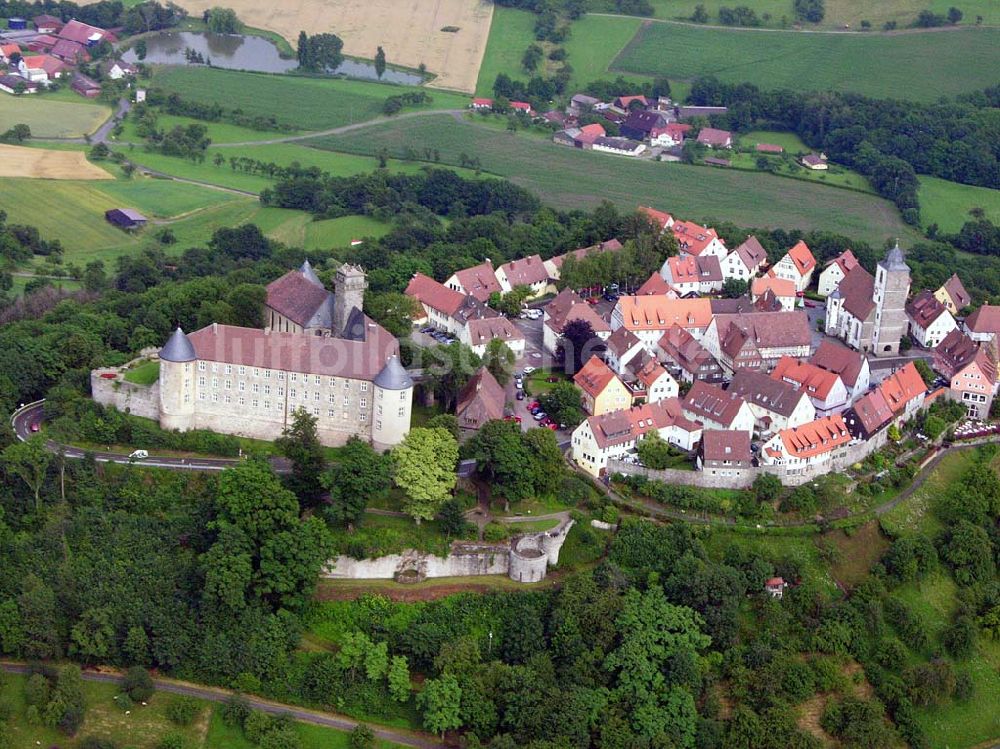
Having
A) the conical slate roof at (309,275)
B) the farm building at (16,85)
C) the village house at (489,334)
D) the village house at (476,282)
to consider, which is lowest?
the farm building at (16,85)

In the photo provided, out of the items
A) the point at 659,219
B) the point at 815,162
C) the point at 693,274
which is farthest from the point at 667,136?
the point at 693,274

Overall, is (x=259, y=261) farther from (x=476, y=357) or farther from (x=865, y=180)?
(x=865, y=180)

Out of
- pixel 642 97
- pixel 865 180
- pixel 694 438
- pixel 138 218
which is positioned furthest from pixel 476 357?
pixel 642 97

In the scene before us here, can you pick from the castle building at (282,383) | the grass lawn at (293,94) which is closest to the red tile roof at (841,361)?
the castle building at (282,383)

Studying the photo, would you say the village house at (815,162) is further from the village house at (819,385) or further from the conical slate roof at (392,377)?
the conical slate roof at (392,377)

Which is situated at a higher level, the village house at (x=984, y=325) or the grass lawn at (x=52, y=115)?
the village house at (x=984, y=325)

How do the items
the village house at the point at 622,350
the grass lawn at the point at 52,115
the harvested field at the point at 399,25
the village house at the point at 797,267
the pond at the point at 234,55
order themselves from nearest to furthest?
the village house at the point at 622,350 → the village house at the point at 797,267 → the grass lawn at the point at 52,115 → the pond at the point at 234,55 → the harvested field at the point at 399,25

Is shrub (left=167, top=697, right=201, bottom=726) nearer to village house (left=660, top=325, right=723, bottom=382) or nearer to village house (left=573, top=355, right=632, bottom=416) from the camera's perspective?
village house (left=573, top=355, right=632, bottom=416)
